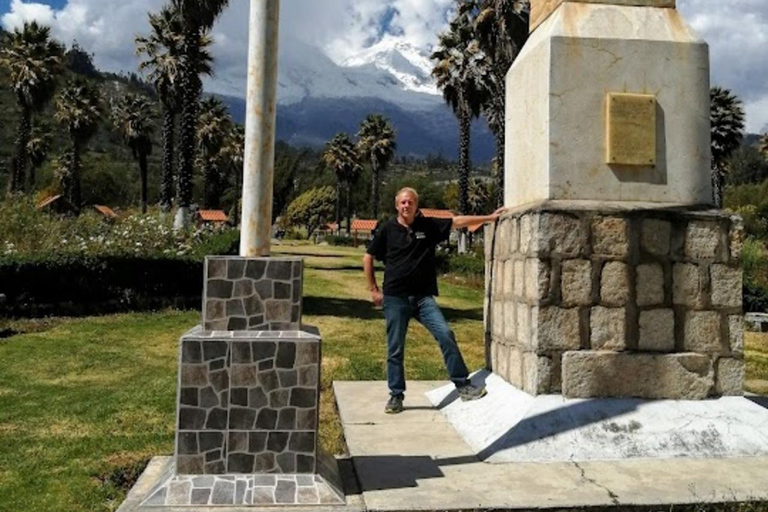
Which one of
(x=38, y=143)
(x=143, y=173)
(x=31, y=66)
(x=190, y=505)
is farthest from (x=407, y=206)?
(x=38, y=143)

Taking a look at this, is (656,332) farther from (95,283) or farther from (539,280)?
(95,283)

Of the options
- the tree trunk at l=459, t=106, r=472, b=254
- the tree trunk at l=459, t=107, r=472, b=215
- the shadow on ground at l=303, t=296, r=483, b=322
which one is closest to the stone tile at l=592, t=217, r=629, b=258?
the shadow on ground at l=303, t=296, r=483, b=322

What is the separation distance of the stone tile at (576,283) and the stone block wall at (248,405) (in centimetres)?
211

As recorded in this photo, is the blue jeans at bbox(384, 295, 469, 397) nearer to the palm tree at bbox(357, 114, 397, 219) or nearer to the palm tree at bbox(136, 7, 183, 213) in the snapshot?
the palm tree at bbox(136, 7, 183, 213)

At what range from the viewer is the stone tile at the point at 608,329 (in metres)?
5.00

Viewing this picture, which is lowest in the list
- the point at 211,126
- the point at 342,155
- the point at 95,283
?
the point at 95,283

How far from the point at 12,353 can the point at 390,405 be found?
6.85m

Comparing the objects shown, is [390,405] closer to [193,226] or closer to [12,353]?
[12,353]

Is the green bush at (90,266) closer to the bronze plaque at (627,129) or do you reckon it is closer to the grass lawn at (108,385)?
the grass lawn at (108,385)

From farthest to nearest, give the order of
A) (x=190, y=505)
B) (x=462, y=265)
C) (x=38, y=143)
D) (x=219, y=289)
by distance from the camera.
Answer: (x=38, y=143) → (x=462, y=265) → (x=219, y=289) → (x=190, y=505)

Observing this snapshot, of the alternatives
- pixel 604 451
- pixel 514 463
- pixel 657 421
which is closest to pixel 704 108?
pixel 657 421

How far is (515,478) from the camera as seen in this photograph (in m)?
4.09

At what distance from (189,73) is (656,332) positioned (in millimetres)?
19617

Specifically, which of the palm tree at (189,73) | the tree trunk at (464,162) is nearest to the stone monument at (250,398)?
the palm tree at (189,73)
